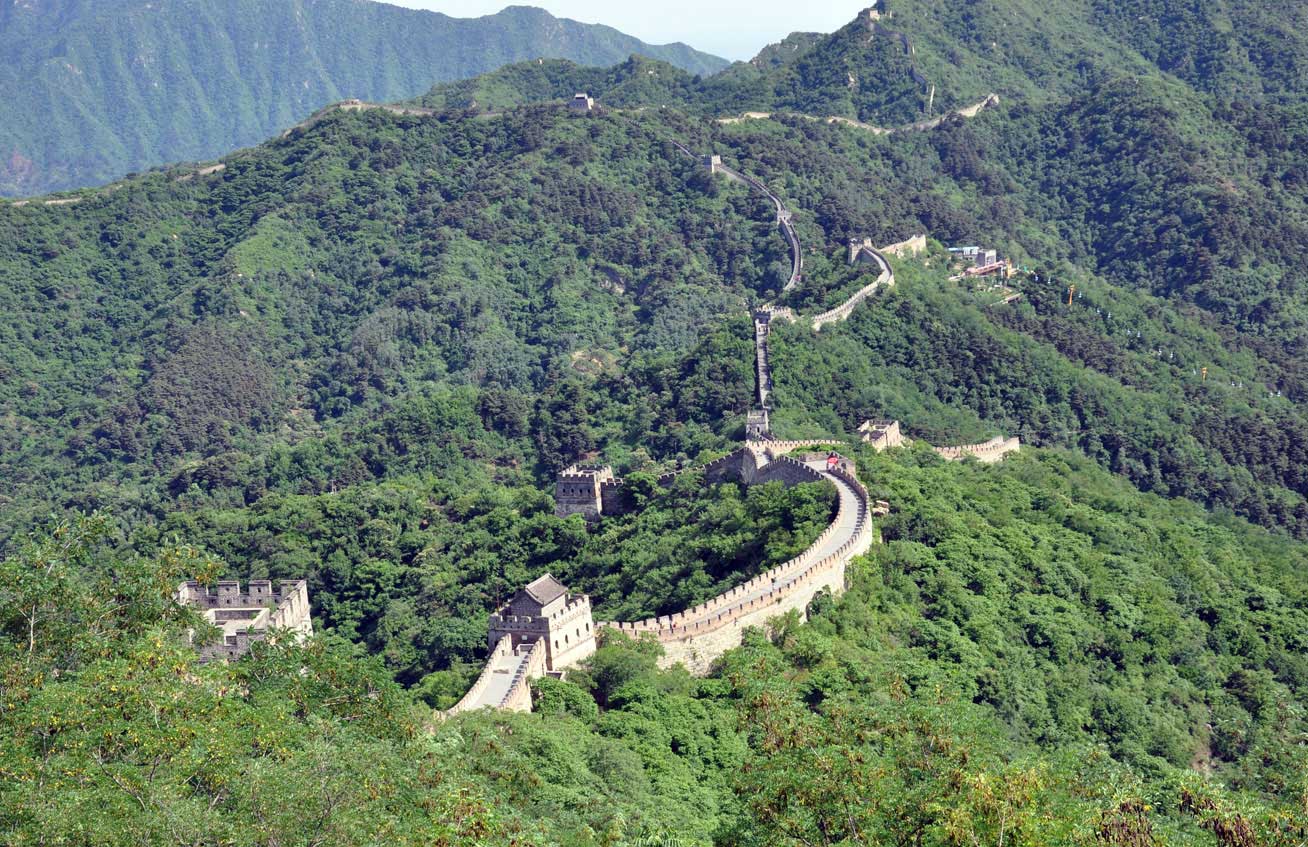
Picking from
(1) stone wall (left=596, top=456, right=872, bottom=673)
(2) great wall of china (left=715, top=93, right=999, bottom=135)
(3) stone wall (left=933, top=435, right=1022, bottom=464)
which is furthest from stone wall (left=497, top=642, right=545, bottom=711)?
(2) great wall of china (left=715, top=93, right=999, bottom=135)

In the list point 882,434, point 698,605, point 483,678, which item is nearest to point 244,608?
point 483,678

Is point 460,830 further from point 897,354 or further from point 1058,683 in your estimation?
point 897,354

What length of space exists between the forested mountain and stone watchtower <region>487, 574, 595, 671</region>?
0.91 metres

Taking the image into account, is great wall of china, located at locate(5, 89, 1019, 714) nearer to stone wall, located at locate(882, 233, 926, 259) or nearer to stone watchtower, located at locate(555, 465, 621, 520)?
stone watchtower, located at locate(555, 465, 621, 520)

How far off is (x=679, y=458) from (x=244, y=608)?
29.9 m

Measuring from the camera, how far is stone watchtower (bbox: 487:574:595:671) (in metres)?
47.7

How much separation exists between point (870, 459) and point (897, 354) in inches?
1132

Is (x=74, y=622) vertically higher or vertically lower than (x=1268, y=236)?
higher

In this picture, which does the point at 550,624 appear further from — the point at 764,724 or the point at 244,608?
the point at 764,724

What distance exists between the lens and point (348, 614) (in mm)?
67312

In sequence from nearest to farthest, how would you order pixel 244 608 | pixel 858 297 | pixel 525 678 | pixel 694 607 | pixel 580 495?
pixel 525 678 < pixel 694 607 < pixel 244 608 < pixel 580 495 < pixel 858 297

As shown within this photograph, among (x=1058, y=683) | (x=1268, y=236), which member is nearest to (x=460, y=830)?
(x=1058, y=683)

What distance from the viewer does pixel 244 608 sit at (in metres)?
56.2

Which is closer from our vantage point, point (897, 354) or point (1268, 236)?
point (897, 354)
